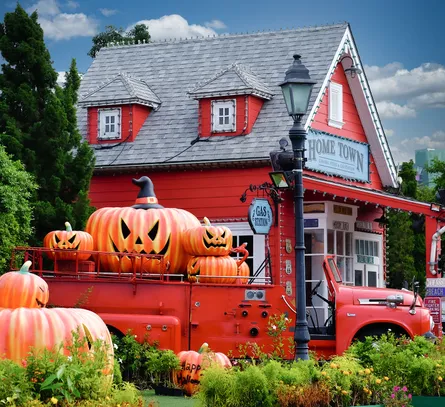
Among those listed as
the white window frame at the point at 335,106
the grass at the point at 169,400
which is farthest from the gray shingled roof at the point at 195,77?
the grass at the point at 169,400

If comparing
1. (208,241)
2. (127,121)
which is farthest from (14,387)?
(127,121)

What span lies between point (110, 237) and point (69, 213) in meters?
3.99

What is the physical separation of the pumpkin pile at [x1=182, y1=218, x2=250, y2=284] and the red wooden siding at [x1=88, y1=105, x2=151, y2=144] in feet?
35.0

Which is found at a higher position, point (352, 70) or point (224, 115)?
point (352, 70)

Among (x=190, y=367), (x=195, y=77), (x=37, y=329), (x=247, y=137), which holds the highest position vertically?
(x=195, y=77)

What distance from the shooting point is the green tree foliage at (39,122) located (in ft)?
71.3

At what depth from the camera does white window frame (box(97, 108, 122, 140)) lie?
27.5m

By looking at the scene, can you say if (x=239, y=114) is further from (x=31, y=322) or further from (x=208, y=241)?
(x=31, y=322)

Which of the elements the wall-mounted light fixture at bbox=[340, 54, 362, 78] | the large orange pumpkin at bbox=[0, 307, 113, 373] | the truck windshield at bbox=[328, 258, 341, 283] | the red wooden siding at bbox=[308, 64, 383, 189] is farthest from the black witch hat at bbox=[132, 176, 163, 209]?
the wall-mounted light fixture at bbox=[340, 54, 362, 78]

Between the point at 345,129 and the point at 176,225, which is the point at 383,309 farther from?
the point at 345,129

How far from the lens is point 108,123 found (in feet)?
90.6

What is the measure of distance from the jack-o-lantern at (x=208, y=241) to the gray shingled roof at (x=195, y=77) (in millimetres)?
7705

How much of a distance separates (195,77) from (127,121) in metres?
2.46

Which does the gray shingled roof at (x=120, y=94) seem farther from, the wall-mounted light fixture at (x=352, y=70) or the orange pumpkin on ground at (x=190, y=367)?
the orange pumpkin on ground at (x=190, y=367)
